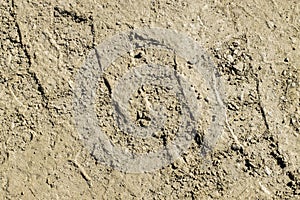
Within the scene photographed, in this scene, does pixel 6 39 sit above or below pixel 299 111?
below

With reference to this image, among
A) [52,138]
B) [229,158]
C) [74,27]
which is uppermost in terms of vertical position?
[74,27]

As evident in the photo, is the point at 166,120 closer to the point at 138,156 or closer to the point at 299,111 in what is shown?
the point at 138,156

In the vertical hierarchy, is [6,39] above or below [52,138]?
above

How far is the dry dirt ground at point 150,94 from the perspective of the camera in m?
2.07

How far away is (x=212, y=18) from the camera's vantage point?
2.12 m

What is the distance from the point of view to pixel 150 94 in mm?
2092

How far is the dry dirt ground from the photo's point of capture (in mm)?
2066

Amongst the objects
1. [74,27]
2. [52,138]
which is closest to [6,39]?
[74,27]

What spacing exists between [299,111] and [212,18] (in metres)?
0.49

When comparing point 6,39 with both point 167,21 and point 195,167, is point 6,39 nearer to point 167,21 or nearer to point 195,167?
point 167,21

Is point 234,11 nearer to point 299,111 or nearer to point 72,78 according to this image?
point 299,111

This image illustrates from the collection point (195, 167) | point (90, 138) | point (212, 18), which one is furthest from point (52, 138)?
point (212, 18)

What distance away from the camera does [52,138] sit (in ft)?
6.88

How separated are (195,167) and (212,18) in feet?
1.91
